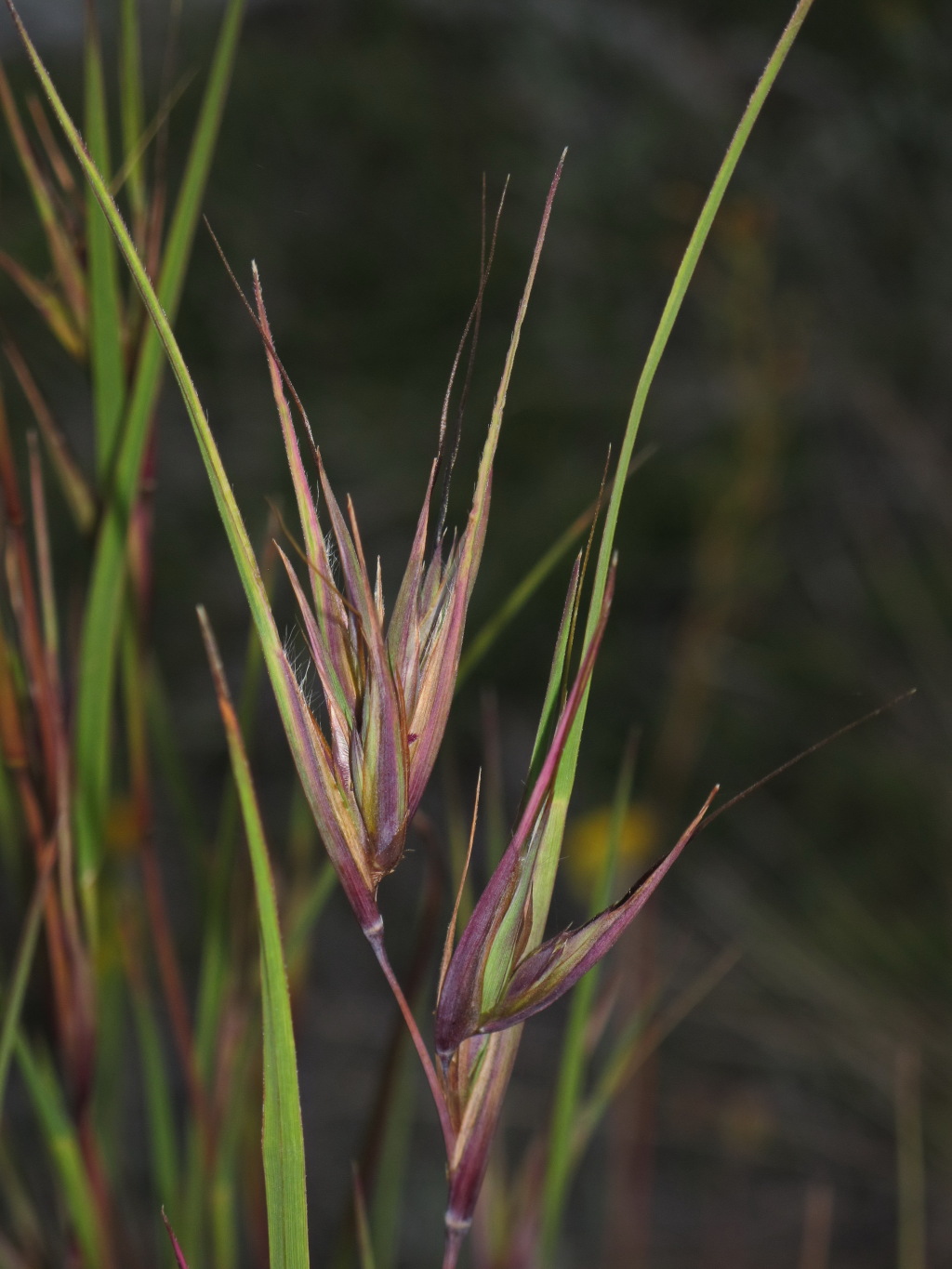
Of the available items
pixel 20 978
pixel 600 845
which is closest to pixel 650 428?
pixel 600 845

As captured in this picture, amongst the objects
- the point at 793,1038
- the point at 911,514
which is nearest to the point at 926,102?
the point at 911,514

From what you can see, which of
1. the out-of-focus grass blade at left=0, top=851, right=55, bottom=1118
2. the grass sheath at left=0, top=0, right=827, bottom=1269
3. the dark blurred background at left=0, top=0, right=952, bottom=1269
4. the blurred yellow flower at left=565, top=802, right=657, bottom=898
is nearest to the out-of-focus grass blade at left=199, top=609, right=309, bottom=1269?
the grass sheath at left=0, top=0, right=827, bottom=1269

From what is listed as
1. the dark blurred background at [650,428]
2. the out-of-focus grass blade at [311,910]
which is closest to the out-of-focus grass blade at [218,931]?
the out-of-focus grass blade at [311,910]

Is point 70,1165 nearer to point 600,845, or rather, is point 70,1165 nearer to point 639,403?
point 639,403

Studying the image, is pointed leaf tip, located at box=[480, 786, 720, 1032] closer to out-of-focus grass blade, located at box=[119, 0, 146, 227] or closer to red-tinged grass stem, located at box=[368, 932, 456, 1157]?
red-tinged grass stem, located at box=[368, 932, 456, 1157]

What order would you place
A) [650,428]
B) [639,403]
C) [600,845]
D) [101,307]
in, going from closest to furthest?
[639,403] → [101,307] → [600,845] → [650,428]

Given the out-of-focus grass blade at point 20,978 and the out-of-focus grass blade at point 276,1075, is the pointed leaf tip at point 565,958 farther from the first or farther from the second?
the out-of-focus grass blade at point 20,978
